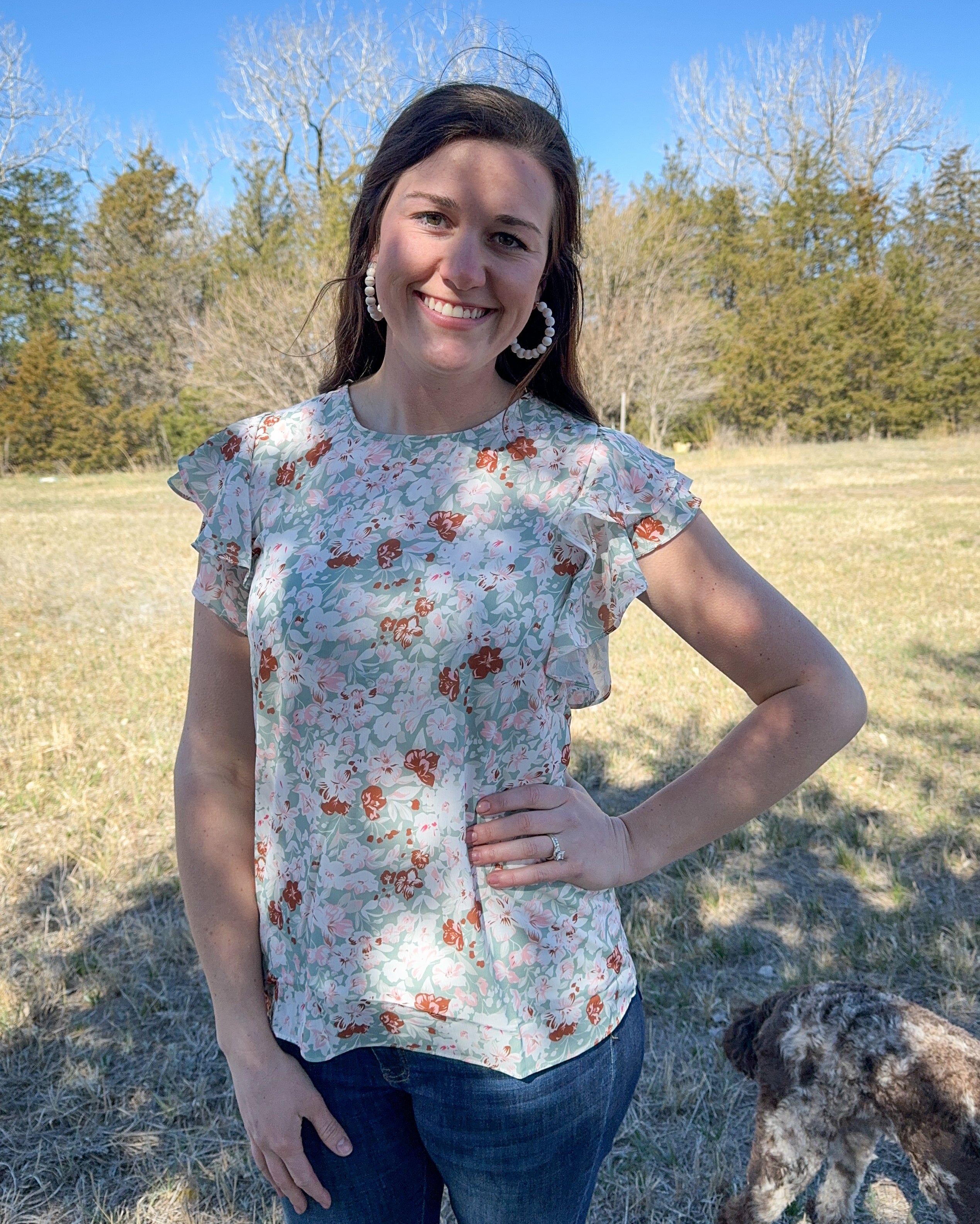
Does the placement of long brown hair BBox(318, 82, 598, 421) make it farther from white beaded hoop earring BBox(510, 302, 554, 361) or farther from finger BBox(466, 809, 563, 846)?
finger BBox(466, 809, 563, 846)

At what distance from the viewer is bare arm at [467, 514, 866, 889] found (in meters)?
1.27

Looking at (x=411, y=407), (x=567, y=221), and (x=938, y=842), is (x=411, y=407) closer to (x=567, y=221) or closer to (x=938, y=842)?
(x=567, y=221)

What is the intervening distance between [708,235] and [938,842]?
2838 centimetres

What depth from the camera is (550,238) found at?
4.36 ft

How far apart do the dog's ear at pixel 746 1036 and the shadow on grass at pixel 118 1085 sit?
1.37m

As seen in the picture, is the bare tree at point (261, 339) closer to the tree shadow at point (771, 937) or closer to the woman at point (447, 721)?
the tree shadow at point (771, 937)

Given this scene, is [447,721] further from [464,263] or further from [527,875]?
[464,263]

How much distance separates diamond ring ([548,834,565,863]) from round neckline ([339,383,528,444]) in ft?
1.81

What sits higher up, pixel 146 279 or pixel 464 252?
pixel 146 279

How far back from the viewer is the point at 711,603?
1279 mm

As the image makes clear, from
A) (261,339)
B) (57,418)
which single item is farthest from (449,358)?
(57,418)

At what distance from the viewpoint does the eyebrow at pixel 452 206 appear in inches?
48.3

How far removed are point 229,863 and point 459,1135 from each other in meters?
0.47

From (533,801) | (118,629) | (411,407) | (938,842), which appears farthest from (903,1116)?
(118,629)
